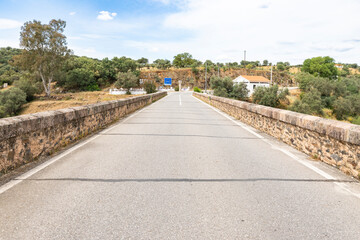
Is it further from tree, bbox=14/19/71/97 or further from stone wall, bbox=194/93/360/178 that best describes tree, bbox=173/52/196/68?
stone wall, bbox=194/93/360/178

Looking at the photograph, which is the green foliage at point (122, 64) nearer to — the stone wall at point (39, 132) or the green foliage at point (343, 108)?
the green foliage at point (343, 108)

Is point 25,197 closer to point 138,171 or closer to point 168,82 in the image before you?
point 138,171

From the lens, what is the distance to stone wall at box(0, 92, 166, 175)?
4.21 meters

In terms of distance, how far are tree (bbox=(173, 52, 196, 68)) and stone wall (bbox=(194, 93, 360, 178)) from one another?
423 ft

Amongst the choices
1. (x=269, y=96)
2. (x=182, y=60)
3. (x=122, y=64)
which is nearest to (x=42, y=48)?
(x=122, y=64)

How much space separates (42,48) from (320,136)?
69.0 metres

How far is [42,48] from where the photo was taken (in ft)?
201

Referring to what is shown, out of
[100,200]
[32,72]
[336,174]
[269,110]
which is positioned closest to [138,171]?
[100,200]

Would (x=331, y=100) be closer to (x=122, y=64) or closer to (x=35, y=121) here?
(x=35, y=121)

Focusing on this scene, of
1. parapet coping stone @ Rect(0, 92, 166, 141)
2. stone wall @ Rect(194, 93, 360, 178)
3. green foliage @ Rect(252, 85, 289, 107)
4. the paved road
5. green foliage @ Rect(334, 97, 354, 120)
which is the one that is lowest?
green foliage @ Rect(334, 97, 354, 120)

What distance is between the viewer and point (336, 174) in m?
4.35

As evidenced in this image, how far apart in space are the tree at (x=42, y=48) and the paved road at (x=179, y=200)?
65255 millimetres

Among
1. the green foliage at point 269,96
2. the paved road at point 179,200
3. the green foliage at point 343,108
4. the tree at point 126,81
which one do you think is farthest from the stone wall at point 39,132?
the tree at point 126,81

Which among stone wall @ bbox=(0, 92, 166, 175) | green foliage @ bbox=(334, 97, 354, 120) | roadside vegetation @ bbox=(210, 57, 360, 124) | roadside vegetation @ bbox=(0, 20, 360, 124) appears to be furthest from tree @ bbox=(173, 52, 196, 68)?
stone wall @ bbox=(0, 92, 166, 175)
